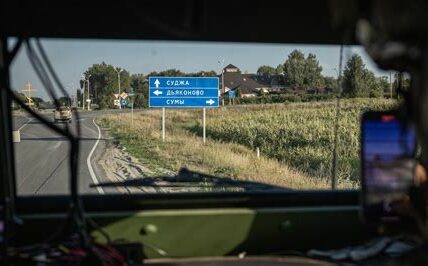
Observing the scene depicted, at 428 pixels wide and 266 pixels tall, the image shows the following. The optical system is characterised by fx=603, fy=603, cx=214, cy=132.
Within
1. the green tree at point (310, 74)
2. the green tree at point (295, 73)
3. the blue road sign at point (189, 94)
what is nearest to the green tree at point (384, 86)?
the green tree at point (310, 74)

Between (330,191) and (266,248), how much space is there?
0.62 m

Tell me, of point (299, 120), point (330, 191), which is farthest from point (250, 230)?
point (299, 120)

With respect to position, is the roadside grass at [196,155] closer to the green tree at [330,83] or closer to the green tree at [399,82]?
the green tree at [330,83]

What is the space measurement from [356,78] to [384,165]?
1291 millimetres

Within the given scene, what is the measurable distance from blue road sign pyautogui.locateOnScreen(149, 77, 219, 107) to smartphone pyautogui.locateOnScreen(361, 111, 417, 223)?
52.6 feet

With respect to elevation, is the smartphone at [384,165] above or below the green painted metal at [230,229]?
above

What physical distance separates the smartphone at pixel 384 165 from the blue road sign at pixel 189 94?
52.6 ft

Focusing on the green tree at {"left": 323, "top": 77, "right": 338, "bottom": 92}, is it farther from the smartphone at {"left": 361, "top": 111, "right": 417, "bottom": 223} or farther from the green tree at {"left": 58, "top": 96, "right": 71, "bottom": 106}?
the green tree at {"left": 58, "top": 96, "right": 71, "bottom": 106}

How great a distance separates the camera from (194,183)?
4012 millimetres

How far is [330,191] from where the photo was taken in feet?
12.9

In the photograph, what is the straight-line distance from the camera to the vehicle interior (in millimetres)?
3205

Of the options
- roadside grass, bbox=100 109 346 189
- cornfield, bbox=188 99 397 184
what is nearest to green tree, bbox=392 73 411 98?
roadside grass, bbox=100 109 346 189

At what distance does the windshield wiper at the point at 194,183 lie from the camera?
3982 millimetres

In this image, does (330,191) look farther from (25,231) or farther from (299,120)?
(299,120)
